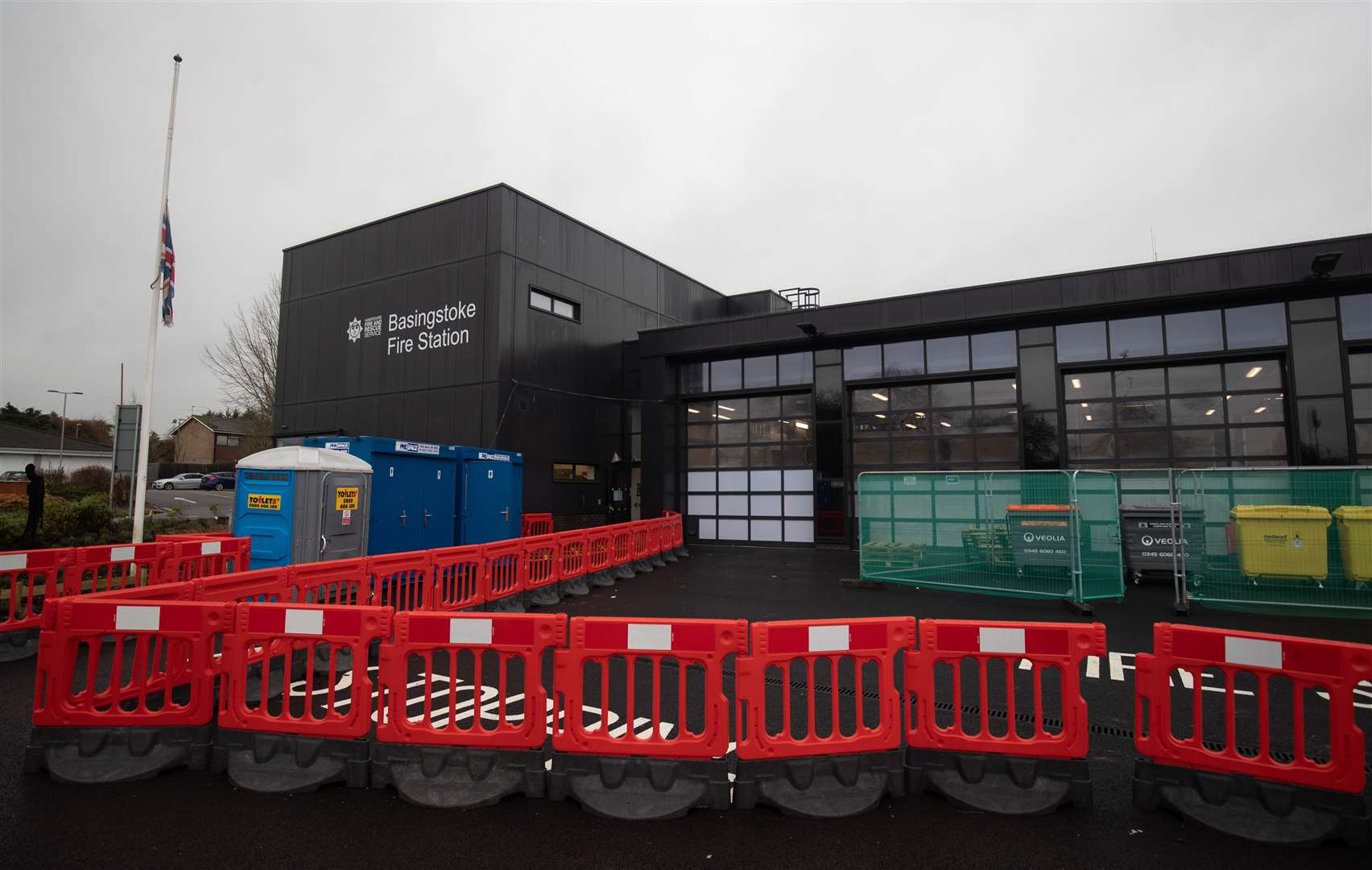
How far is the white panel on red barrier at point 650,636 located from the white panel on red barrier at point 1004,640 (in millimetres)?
2051

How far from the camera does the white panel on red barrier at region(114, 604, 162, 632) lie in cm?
462

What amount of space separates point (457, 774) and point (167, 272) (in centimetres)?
1240

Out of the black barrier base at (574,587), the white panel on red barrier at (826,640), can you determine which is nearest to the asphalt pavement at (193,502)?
the black barrier base at (574,587)

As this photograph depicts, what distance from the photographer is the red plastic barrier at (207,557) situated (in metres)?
8.61

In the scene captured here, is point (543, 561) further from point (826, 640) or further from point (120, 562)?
point (826, 640)

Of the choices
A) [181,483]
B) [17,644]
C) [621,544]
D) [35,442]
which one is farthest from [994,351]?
[35,442]

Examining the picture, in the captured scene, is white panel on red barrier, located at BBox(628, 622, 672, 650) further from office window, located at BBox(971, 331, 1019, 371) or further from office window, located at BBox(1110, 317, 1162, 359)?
office window, located at BBox(1110, 317, 1162, 359)

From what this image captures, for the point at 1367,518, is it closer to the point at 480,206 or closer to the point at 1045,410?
the point at 1045,410

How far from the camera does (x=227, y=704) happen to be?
444 cm

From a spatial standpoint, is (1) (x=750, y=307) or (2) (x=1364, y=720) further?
(1) (x=750, y=307)

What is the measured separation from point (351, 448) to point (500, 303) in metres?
8.32

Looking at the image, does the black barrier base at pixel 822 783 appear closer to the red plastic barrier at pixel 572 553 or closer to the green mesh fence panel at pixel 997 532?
the green mesh fence panel at pixel 997 532

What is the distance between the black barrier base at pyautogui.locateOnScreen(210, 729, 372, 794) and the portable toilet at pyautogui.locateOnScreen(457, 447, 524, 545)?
30.6 ft

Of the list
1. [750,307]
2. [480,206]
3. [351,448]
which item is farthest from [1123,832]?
[750,307]
